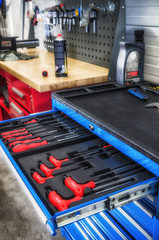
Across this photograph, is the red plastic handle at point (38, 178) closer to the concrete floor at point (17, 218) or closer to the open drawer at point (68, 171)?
the open drawer at point (68, 171)

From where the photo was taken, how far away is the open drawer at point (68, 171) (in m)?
0.58

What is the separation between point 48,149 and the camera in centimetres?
89

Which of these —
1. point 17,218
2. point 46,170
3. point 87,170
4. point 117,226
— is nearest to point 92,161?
point 87,170

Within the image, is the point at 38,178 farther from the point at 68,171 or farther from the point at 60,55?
the point at 60,55

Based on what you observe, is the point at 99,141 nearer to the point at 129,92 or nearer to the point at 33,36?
the point at 129,92

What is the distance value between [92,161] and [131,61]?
649mm

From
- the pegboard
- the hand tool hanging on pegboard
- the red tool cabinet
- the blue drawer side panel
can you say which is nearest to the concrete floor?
the blue drawer side panel

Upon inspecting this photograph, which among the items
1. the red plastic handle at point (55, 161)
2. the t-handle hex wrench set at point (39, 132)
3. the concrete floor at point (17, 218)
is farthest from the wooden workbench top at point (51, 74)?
the concrete floor at point (17, 218)

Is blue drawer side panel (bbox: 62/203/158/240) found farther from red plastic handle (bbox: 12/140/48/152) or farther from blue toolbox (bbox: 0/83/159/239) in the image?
red plastic handle (bbox: 12/140/48/152)

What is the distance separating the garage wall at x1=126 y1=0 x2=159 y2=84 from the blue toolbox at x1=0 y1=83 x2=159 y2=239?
0.68 ft

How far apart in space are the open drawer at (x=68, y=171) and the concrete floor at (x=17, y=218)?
2.81 feet

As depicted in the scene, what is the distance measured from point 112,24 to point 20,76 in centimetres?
68

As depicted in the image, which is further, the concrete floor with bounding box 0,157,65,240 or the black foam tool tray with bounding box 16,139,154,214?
the concrete floor with bounding box 0,157,65,240

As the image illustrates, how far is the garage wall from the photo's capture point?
118cm
